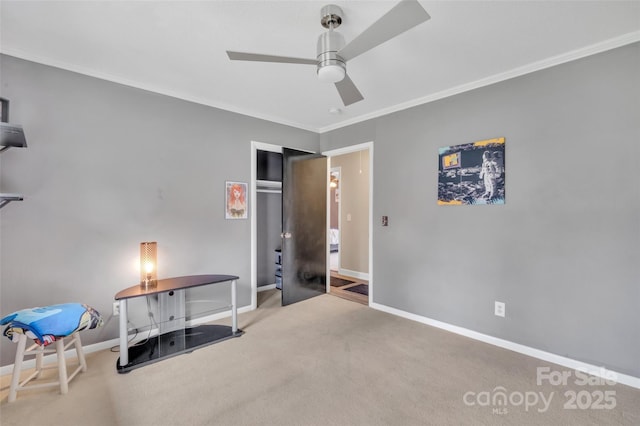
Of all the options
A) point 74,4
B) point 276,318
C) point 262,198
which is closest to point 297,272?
point 276,318

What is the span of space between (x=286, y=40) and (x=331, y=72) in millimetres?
689

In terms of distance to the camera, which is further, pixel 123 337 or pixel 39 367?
pixel 123 337

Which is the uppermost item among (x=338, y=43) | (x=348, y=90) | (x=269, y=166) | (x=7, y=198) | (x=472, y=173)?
A: (x=338, y=43)

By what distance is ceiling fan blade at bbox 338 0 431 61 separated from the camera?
137 cm

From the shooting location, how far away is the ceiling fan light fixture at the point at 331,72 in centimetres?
178

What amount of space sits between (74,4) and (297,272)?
3428 millimetres

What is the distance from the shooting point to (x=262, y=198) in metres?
4.80

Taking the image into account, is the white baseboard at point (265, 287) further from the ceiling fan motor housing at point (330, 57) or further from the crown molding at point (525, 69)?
the ceiling fan motor housing at point (330, 57)

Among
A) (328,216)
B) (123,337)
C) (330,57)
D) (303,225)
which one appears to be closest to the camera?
(330,57)

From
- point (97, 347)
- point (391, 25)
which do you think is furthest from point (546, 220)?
point (97, 347)

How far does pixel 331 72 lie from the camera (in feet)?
5.90

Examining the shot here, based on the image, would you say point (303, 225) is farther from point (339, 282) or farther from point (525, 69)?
point (525, 69)

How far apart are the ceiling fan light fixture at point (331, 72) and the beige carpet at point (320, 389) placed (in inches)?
86.2

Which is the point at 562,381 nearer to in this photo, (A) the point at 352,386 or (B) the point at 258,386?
(A) the point at 352,386
